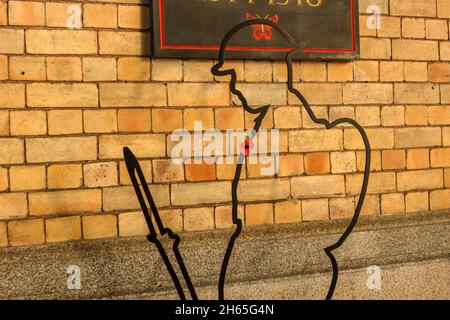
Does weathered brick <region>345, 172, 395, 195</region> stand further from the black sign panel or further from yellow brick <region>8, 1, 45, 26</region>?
yellow brick <region>8, 1, 45, 26</region>

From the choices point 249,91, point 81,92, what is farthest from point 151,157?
point 249,91

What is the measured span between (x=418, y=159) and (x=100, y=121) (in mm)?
1690

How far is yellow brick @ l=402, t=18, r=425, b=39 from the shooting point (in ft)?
8.94

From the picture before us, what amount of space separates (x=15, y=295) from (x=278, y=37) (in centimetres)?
165

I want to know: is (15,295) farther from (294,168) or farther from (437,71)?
(437,71)

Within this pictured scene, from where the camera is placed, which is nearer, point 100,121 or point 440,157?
point 100,121

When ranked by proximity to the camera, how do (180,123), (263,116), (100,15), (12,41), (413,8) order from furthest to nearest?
(413,8)
(180,123)
(100,15)
(12,41)
(263,116)

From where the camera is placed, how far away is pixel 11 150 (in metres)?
2.13

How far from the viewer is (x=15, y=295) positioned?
2127mm

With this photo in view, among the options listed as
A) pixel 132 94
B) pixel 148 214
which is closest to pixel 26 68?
pixel 132 94

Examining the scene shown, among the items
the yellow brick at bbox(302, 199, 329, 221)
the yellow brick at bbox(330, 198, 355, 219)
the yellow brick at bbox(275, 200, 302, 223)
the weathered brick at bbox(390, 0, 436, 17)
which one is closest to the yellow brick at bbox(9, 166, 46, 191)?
the yellow brick at bbox(275, 200, 302, 223)

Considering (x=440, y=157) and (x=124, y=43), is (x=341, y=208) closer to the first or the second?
(x=440, y=157)

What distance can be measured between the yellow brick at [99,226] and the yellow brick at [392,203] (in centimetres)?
140

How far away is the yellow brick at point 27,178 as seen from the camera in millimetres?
2131
